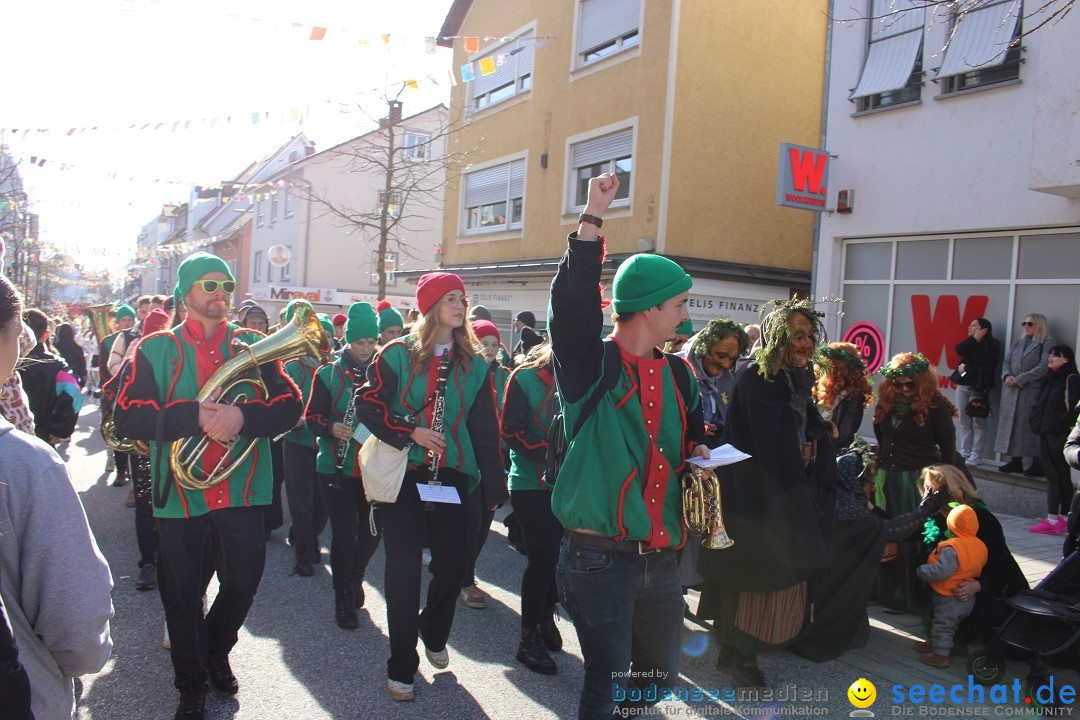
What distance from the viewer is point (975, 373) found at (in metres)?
9.61

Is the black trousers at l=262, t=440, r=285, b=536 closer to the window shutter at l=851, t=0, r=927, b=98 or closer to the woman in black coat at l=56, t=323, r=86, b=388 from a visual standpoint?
the woman in black coat at l=56, t=323, r=86, b=388

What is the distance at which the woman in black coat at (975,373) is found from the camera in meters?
9.56

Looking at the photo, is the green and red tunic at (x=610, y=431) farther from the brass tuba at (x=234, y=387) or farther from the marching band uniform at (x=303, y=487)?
the marching band uniform at (x=303, y=487)

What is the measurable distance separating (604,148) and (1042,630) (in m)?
13.2

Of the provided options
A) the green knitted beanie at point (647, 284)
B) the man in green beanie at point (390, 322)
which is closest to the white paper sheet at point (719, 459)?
the green knitted beanie at point (647, 284)

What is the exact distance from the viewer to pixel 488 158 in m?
19.8

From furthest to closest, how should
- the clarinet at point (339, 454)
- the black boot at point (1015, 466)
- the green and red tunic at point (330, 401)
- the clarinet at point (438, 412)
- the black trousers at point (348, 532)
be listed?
the black boot at point (1015, 466) → the green and red tunic at point (330, 401) → the clarinet at point (339, 454) → the black trousers at point (348, 532) → the clarinet at point (438, 412)

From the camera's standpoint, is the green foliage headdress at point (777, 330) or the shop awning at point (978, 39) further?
the shop awning at point (978, 39)

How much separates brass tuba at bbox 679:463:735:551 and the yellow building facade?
11482 millimetres

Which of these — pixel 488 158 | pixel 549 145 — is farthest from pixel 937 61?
pixel 488 158

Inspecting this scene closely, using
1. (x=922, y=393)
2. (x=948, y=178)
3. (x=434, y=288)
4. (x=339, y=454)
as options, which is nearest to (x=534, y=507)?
(x=434, y=288)

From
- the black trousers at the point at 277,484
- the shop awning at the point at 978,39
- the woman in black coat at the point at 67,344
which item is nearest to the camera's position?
the black trousers at the point at 277,484

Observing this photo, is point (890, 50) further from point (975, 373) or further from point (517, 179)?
point (517, 179)

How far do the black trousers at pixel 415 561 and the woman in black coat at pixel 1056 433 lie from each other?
6.77m
